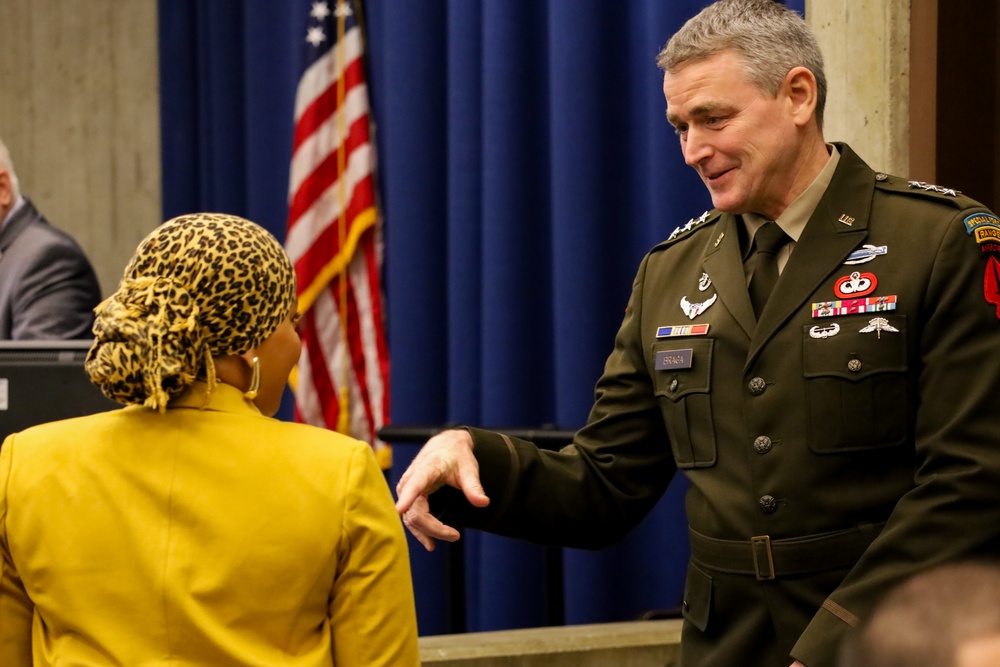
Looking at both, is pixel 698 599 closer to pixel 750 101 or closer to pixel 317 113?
pixel 750 101

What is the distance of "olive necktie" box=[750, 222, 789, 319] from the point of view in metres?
1.79

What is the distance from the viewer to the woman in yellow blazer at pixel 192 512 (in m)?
1.56

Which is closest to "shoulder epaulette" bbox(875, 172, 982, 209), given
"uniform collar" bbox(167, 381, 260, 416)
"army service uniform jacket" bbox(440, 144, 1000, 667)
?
"army service uniform jacket" bbox(440, 144, 1000, 667)

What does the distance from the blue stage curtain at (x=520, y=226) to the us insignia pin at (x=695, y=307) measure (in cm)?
141

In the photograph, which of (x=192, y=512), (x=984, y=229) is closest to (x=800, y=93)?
(x=984, y=229)

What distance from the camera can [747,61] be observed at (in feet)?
5.72

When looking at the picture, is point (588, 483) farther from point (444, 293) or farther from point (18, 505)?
point (444, 293)

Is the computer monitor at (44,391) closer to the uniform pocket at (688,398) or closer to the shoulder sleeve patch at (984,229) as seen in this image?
the uniform pocket at (688,398)

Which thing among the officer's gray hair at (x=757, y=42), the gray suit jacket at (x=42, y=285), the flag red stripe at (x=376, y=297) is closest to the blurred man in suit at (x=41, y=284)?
the gray suit jacket at (x=42, y=285)

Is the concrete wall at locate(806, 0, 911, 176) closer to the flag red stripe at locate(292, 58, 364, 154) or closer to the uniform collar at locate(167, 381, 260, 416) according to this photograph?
the uniform collar at locate(167, 381, 260, 416)

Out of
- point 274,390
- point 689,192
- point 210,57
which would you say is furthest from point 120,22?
point 274,390

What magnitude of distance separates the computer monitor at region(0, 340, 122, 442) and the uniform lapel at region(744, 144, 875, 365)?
137 centimetres

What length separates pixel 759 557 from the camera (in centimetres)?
167

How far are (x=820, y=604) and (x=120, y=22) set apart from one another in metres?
4.81
